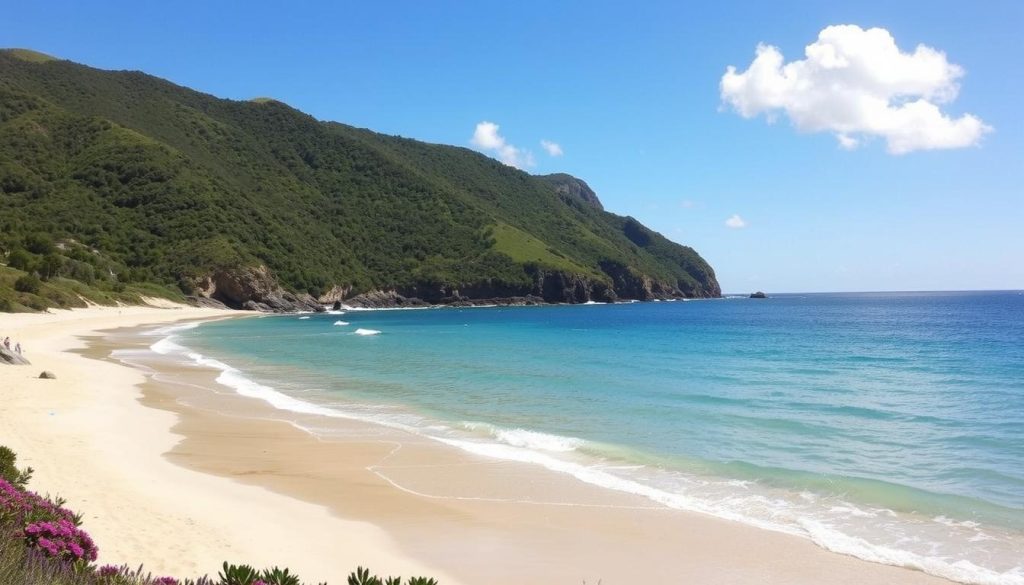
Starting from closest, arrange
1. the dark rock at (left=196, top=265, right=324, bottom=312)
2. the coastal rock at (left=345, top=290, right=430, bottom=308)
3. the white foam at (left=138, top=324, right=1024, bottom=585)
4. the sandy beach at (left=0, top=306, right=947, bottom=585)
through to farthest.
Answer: the sandy beach at (left=0, top=306, right=947, bottom=585) → the white foam at (left=138, top=324, right=1024, bottom=585) → the dark rock at (left=196, top=265, right=324, bottom=312) → the coastal rock at (left=345, top=290, right=430, bottom=308)

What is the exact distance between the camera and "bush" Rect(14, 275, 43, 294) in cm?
5628

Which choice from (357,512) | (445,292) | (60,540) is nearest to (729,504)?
(357,512)

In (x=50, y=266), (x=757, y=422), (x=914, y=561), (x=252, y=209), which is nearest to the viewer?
(x=914, y=561)

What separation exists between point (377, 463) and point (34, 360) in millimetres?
20244

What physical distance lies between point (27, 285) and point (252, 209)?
216 ft

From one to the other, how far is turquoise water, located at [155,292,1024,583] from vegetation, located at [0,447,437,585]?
281 inches

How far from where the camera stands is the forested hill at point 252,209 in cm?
9969

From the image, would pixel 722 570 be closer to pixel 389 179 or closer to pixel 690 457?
pixel 690 457

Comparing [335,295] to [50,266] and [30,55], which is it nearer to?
[50,266]

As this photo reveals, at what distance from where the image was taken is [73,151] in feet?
365

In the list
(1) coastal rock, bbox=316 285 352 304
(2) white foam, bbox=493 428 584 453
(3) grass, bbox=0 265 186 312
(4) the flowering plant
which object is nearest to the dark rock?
(3) grass, bbox=0 265 186 312

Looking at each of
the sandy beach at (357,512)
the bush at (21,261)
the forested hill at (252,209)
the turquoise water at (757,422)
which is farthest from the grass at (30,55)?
the sandy beach at (357,512)

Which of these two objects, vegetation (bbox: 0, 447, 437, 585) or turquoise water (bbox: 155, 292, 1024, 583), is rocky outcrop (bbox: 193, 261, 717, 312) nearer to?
turquoise water (bbox: 155, 292, 1024, 583)

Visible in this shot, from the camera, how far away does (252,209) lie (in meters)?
121
